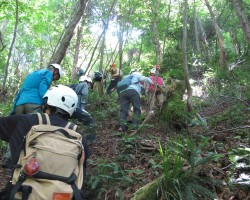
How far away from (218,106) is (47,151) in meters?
6.96

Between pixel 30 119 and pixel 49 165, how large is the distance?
0.54m

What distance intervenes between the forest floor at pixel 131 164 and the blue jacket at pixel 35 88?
145 centimetres

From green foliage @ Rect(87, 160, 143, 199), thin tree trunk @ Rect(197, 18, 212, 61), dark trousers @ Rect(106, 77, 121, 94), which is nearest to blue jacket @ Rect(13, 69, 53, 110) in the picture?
green foliage @ Rect(87, 160, 143, 199)

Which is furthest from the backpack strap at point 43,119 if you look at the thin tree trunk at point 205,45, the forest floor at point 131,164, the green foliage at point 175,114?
the thin tree trunk at point 205,45

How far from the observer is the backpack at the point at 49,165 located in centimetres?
251

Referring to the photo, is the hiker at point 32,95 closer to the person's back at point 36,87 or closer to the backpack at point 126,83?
the person's back at point 36,87

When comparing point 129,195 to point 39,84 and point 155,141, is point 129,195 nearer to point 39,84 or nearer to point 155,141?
point 155,141

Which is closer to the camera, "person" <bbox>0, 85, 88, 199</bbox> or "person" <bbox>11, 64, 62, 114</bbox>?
"person" <bbox>0, 85, 88, 199</bbox>

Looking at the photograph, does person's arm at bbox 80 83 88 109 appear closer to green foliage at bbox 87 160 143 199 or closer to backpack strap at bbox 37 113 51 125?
green foliage at bbox 87 160 143 199

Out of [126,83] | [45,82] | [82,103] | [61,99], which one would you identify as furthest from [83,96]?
[61,99]

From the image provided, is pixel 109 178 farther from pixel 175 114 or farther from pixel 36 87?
pixel 175 114

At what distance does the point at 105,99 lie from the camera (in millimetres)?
10805

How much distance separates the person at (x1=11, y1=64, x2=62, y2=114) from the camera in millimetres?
5320

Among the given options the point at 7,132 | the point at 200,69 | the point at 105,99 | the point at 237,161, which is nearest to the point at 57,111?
the point at 7,132
